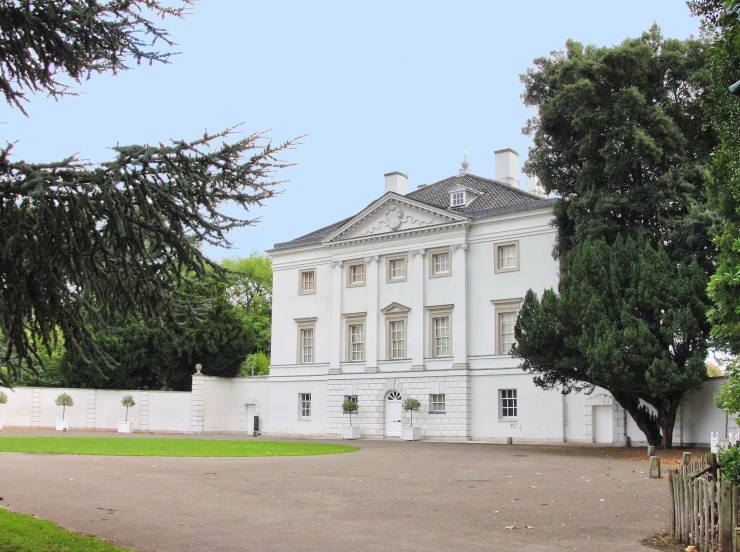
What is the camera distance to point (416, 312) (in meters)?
39.8

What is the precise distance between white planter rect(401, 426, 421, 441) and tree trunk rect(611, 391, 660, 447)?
1125 centimetres

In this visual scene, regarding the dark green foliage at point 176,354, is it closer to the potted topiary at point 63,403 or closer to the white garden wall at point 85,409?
the white garden wall at point 85,409

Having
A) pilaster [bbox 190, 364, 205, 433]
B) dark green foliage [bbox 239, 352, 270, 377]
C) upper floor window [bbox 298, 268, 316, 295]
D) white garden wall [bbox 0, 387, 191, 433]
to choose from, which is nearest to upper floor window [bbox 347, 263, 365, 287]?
upper floor window [bbox 298, 268, 316, 295]

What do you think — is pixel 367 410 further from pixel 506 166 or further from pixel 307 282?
pixel 506 166

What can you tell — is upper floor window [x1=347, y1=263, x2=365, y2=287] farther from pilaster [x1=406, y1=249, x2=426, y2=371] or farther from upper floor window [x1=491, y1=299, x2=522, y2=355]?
upper floor window [x1=491, y1=299, x2=522, y2=355]

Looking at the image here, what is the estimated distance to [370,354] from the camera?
4100 centimetres

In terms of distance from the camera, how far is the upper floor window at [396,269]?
134 feet

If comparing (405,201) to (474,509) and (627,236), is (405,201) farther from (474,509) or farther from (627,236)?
(474,509)

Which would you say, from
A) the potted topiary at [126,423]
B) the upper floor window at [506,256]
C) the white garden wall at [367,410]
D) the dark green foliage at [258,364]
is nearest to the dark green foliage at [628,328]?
the white garden wall at [367,410]

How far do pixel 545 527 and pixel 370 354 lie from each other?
29.0 m

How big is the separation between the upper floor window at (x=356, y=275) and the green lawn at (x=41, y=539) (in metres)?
31.1

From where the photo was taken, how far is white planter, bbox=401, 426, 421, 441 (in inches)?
1502

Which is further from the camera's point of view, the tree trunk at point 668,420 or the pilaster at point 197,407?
the pilaster at point 197,407

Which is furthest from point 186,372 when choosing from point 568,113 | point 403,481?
point 403,481
